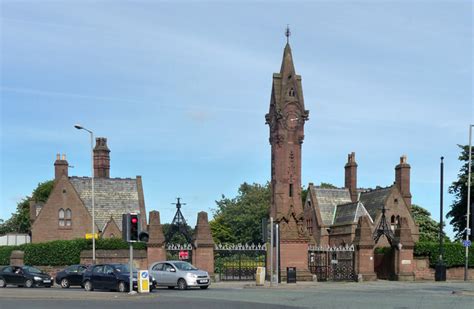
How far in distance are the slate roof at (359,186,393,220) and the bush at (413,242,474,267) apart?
18.4 m

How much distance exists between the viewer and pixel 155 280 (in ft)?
111

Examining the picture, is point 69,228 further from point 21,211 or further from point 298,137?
point 21,211

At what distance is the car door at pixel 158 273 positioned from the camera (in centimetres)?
3525

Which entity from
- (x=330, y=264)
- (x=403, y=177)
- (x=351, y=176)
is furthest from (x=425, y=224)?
(x=330, y=264)

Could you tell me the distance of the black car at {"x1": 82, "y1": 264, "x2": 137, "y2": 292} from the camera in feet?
104

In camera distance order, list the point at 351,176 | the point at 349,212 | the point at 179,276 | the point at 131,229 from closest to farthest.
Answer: the point at 131,229 < the point at 179,276 < the point at 349,212 < the point at 351,176

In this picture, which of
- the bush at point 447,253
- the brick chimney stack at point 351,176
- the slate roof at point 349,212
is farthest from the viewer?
the brick chimney stack at point 351,176

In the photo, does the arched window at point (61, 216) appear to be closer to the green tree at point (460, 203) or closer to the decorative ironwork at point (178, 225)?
the decorative ironwork at point (178, 225)

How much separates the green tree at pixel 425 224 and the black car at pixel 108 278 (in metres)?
55.5

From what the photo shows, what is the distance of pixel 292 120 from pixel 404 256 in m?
12.1

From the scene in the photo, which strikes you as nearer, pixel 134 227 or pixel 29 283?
pixel 134 227

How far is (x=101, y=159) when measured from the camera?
227 feet

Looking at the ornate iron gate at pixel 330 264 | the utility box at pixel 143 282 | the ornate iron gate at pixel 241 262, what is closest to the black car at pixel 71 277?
the utility box at pixel 143 282

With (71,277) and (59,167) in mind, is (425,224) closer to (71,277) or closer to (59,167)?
(59,167)
